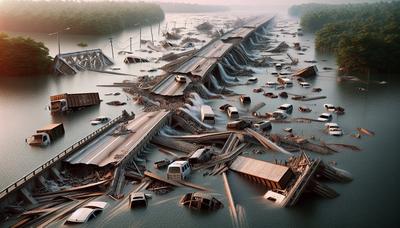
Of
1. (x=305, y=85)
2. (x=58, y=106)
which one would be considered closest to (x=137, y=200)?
(x=58, y=106)

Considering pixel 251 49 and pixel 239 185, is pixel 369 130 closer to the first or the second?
pixel 239 185

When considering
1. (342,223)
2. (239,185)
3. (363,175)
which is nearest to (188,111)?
(239,185)

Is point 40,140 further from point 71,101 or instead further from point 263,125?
point 263,125

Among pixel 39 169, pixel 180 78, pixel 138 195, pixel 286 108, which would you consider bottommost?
pixel 138 195

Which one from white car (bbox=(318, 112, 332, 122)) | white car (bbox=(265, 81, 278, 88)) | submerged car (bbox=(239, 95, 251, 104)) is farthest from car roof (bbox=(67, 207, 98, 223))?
white car (bbox=(265, 81, 278, 88))

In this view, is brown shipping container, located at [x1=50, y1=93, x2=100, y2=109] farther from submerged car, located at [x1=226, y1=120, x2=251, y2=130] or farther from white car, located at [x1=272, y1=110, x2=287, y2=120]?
white car, located at [x1=272, y1=110, x2=287, y2=120]

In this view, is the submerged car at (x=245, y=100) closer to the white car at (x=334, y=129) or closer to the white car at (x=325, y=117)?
the white car at (x=325, y=117)
